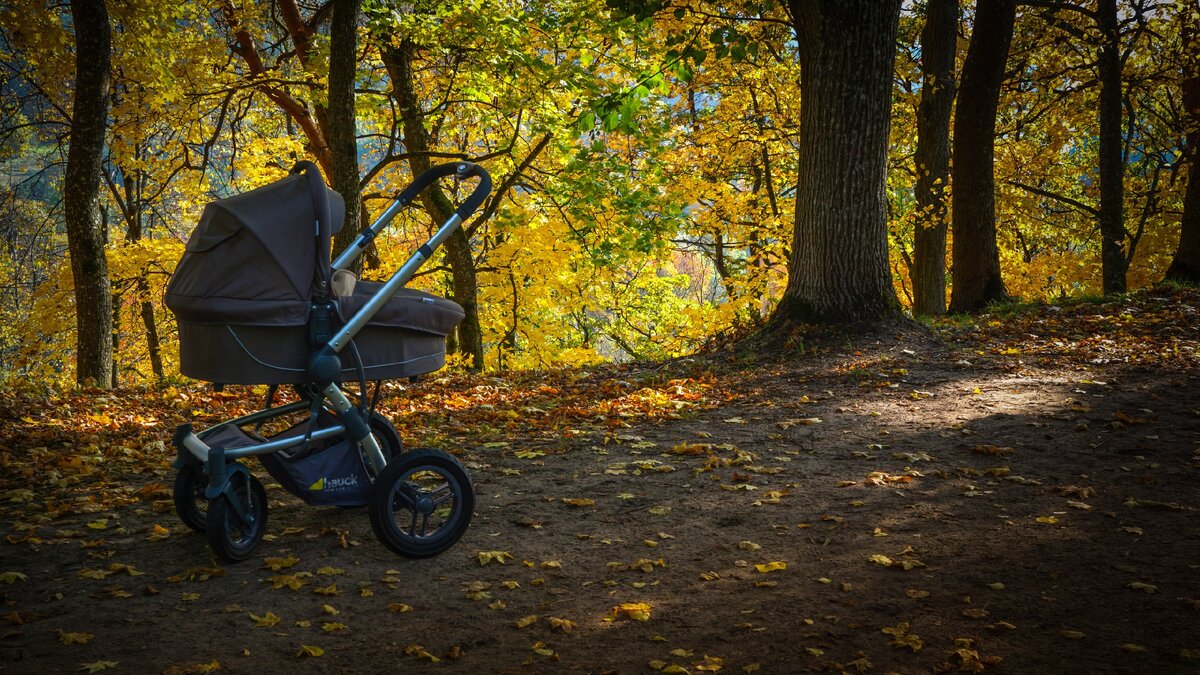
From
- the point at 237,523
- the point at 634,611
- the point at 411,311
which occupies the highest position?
the point at 411,311

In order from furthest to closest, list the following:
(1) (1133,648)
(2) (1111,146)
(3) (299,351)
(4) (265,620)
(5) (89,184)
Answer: (2) (1111,146) → (5) (89,184) → (3) (299,351) → (4) (265,620) → (1) (1133,648)

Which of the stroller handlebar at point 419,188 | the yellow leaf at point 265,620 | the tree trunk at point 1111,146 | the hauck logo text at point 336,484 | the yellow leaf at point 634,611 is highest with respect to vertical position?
the tree trunk at point 1111,146

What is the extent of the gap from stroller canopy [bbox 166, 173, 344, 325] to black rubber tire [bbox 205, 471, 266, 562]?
78 centimetres

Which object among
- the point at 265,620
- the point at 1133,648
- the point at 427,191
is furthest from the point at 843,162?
the point at 427,191

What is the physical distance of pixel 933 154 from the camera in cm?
1242

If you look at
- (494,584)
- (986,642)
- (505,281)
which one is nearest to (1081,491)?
(986,642)

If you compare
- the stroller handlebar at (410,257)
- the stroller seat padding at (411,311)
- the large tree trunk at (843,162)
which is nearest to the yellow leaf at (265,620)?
the stroller handlebar at (410,257)

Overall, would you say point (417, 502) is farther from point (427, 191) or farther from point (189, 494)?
point (427, 191)

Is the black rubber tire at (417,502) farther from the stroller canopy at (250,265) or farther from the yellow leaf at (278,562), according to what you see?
the stroller canopy at (250,265)

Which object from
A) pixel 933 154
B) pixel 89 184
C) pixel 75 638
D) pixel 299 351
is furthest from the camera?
pixel 933 154

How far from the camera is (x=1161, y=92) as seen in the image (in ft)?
62.0

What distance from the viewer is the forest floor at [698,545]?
3.00m

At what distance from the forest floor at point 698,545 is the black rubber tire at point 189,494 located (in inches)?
5.1

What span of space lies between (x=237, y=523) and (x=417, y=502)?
86 cm
